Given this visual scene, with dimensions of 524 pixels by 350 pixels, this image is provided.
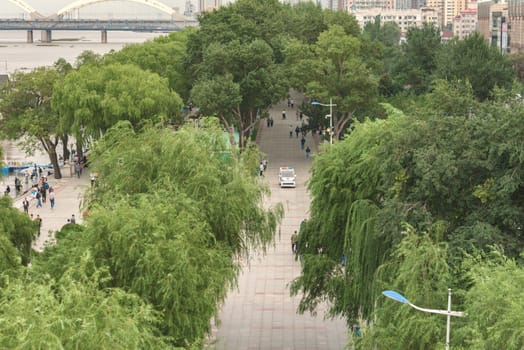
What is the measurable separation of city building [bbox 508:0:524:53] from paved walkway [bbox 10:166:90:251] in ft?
197

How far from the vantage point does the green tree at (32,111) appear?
55938 mm

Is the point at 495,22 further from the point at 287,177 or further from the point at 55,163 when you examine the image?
the point at 55,163

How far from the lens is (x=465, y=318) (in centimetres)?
1870

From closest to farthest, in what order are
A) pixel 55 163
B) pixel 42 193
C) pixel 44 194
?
pixel 44 194
pixel 42 193
pixel 55 163

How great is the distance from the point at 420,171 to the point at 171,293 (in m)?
5.97

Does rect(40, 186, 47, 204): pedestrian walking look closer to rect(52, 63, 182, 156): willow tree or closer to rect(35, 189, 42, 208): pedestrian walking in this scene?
rect(35, 189, 42, 208): pedestrian walking

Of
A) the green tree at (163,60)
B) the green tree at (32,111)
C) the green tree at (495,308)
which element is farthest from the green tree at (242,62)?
the green tree at (495,308)

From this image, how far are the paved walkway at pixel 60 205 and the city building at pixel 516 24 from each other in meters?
59.9

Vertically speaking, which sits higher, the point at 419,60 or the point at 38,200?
the point at 419,60

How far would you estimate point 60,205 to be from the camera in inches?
1913

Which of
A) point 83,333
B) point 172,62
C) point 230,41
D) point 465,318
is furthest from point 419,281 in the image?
point 172,62

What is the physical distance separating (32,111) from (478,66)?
26.2 meters

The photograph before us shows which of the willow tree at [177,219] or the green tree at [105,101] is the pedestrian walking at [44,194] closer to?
the green tree at [105,101]

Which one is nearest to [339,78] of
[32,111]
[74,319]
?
[32,111]
